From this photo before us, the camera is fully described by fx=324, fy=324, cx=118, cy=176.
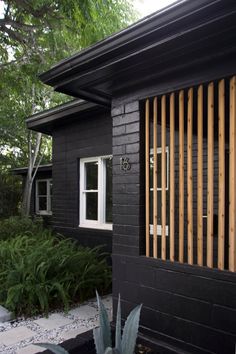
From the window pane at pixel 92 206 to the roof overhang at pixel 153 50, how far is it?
3.63m

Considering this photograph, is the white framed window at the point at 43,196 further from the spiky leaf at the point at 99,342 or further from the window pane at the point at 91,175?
the spiky leaf at the point at 99,342

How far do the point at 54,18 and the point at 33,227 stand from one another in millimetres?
4794

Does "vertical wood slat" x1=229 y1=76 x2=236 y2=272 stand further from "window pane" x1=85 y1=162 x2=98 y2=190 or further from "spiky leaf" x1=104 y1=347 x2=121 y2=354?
"window pane" x1=85 y1=162 x2=98 y2=190

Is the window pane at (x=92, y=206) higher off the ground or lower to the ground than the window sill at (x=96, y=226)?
higher

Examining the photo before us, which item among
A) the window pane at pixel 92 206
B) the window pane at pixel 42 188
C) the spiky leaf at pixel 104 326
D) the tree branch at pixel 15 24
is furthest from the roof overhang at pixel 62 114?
the spiky leaf at pixel 104 326

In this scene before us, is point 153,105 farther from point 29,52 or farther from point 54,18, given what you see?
point 29,52

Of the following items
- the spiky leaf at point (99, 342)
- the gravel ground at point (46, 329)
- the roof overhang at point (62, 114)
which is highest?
the roof overhang at point (62, 114)

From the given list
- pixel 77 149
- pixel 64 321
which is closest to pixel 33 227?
pixel 77 149

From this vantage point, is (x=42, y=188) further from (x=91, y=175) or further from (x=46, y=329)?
(x=46, y=329)

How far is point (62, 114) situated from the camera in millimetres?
6715

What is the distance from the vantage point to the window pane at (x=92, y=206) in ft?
21.9

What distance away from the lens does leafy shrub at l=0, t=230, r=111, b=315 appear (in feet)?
12.9

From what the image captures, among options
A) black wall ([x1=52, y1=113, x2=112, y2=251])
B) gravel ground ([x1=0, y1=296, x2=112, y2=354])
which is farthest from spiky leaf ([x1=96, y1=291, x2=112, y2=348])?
black wall ([x1=52, y1=113, x2=112, y2=251])

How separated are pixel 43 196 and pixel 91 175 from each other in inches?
215
